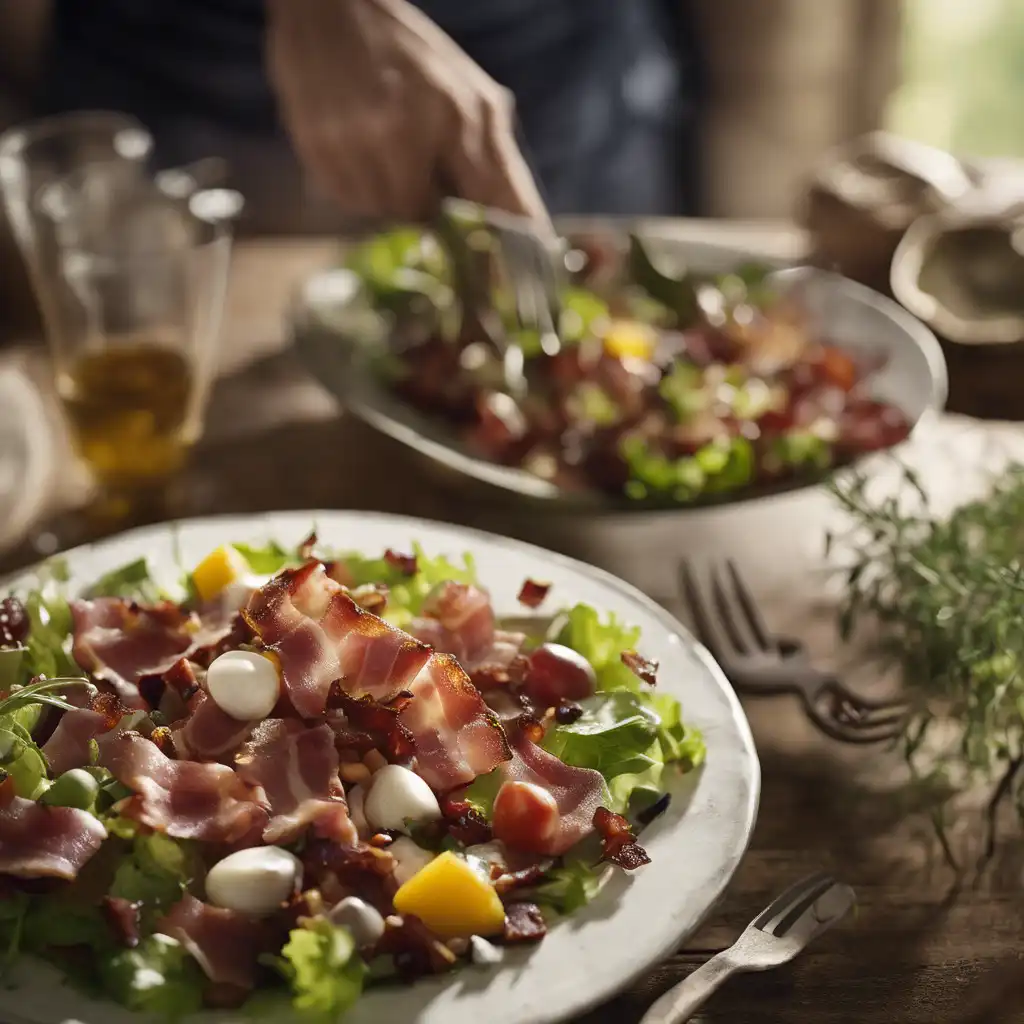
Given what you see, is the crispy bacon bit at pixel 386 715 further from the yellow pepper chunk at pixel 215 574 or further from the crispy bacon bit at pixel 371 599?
the yellow pepper chunk at pixel 215 574

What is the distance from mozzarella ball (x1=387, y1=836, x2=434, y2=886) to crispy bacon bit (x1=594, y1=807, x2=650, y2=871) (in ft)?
0.45

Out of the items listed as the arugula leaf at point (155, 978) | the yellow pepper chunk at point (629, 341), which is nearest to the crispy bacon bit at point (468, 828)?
the arugula leaf at point (155, 978)

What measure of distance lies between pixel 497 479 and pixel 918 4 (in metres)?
3.09

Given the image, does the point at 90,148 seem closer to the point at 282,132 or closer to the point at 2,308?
the point at 2,308

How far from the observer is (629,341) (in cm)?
212

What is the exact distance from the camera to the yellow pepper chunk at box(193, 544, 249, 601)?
1.34 metres

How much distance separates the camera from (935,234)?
2.32 meters

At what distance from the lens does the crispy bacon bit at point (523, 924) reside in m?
1.00

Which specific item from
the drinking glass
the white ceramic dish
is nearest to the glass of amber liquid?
the drinking glass

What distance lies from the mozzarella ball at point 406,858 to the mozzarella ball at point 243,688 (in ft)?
0.51

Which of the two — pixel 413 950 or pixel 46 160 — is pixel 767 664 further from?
pixel 46 160

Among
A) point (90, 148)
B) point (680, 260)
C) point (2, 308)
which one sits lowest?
point (2, 308)

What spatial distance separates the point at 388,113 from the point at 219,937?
4.95 feet

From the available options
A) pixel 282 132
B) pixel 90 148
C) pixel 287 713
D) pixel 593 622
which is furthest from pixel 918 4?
pixel 287 713
